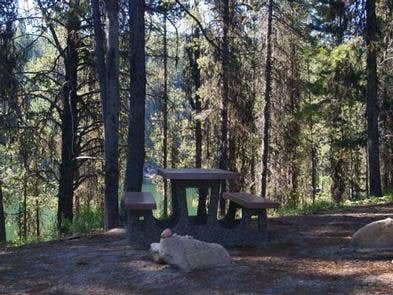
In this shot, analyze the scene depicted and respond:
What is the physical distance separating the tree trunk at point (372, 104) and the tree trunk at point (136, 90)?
739 centimetres

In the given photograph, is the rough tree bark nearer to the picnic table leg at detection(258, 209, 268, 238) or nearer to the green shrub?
the green shrub

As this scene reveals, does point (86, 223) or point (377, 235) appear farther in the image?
point (86, 223)

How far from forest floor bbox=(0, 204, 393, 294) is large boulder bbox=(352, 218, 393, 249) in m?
0.24

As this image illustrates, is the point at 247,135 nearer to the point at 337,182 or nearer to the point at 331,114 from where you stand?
the point at 331,114

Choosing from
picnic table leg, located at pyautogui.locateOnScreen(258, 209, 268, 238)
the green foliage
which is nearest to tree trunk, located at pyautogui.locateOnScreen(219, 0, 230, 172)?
the green foliage

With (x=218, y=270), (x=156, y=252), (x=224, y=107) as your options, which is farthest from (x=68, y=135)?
(x=218, y=270)

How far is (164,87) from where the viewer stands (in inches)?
958

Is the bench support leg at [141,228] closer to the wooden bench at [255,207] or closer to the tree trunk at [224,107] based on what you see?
the wooden bench at [255,207]

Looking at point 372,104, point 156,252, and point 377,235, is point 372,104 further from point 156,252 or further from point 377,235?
point 156,252

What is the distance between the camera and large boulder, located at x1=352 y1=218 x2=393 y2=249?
22.3ft

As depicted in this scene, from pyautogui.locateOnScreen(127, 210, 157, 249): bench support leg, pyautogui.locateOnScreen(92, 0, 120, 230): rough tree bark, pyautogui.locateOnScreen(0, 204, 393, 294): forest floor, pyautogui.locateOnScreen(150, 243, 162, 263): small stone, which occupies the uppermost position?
pyautogui.locateOnScreen(92, 0, 120, 230): rough tree bark

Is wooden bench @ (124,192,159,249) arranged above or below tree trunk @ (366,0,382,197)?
below

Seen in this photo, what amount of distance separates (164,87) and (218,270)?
1888 centimetres

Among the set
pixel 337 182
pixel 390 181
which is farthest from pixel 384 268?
pixel 337 182
